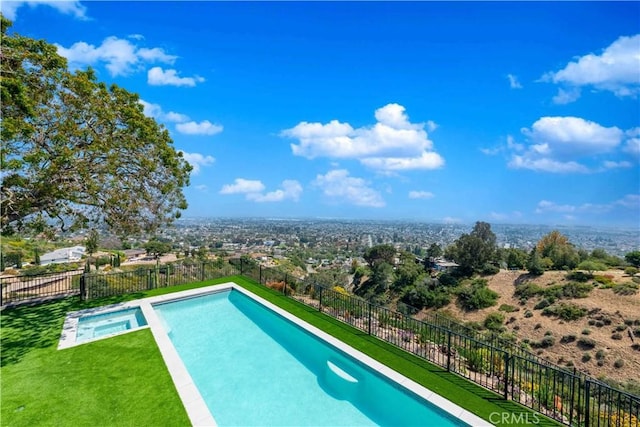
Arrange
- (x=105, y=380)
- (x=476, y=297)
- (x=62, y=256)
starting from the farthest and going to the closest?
(x=62, y=256) < (x=476, y=297) < (x=105, y=380)

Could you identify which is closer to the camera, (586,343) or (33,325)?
(33,325)

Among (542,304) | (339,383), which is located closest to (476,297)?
(542,304)

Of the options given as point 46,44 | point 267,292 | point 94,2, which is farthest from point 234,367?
point 94,2

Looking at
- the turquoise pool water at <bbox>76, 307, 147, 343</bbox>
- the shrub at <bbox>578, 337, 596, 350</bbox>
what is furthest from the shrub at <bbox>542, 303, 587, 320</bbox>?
the turquoise pool water at <bbox>76, 307, 147, 343</bbox>

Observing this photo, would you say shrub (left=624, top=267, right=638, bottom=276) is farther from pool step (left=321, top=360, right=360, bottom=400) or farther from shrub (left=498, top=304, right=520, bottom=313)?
pool step (left=321, top=360, right=360, bottom=400)

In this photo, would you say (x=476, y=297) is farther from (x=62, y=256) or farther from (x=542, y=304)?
(x=62, y=256)

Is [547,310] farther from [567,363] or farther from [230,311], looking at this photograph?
[230,311]
